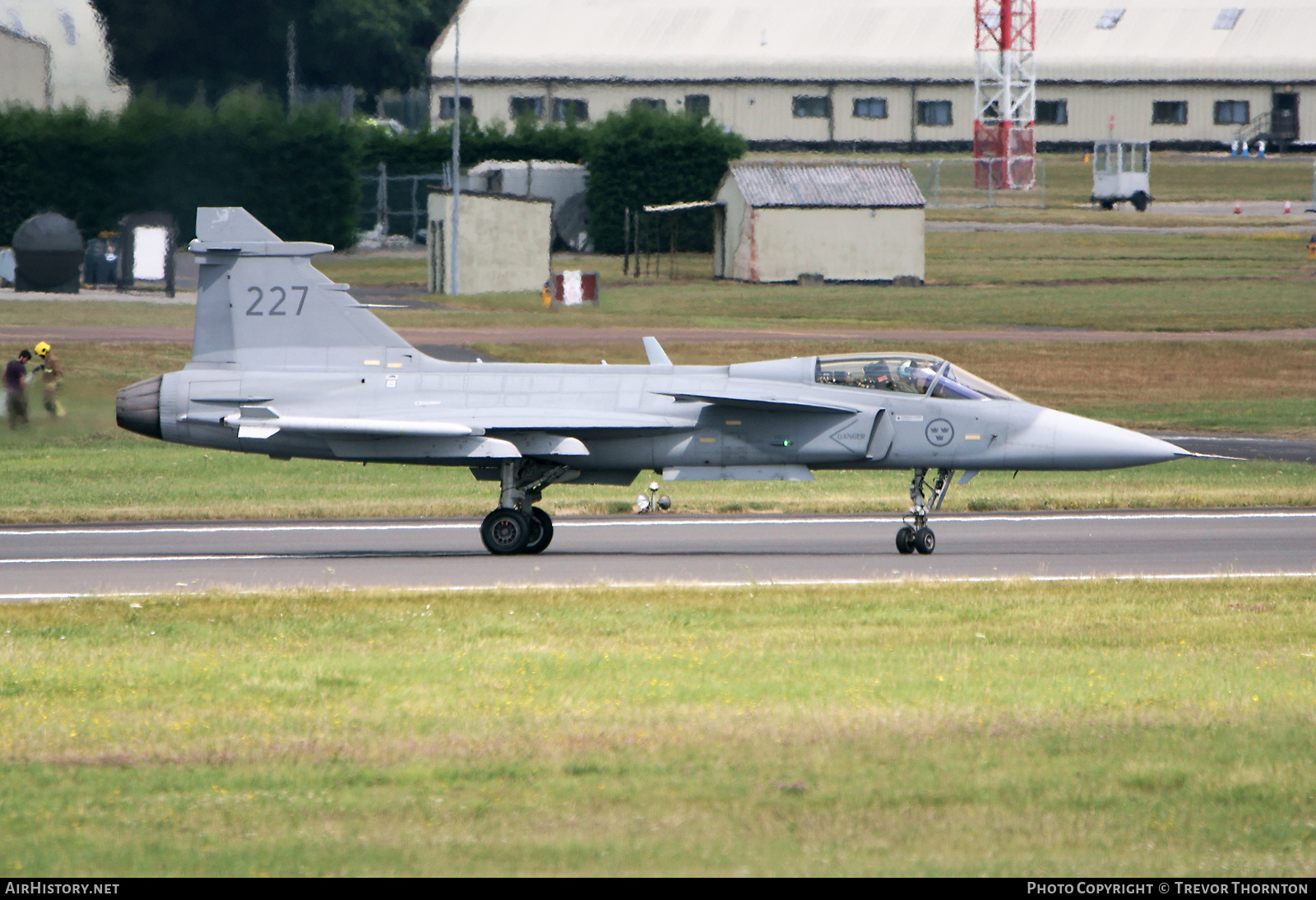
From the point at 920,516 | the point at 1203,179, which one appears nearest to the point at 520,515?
the point at 920,516

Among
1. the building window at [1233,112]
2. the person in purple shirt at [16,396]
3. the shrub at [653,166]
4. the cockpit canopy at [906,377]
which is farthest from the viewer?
the building window at [1233,112]

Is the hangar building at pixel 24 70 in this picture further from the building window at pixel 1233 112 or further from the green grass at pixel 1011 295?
the building window at pixel 1233 112

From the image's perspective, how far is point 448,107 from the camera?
82.1 m

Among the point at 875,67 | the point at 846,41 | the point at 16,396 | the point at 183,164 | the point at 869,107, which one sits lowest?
the point at 16,396

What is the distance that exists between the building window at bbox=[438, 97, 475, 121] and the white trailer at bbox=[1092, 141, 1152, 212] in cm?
3257

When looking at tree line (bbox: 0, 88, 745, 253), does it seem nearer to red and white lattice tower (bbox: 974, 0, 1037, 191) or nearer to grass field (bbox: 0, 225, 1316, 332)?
grass field (bbox: 0, 225, 1316, 332)

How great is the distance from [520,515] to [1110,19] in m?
73.3

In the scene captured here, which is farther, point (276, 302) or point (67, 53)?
point (67, 53)

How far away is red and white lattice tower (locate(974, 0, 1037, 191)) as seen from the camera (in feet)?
253

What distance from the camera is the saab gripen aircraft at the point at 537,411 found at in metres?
18.4

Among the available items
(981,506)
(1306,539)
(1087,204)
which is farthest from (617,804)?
(1087,204)

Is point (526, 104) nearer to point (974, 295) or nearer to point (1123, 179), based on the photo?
point (1123, 179)

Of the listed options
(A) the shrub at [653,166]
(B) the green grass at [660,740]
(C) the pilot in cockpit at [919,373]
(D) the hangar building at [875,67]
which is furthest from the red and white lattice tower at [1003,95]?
(B) the green grass at [660,740]

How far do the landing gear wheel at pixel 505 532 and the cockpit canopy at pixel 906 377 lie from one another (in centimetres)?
413
